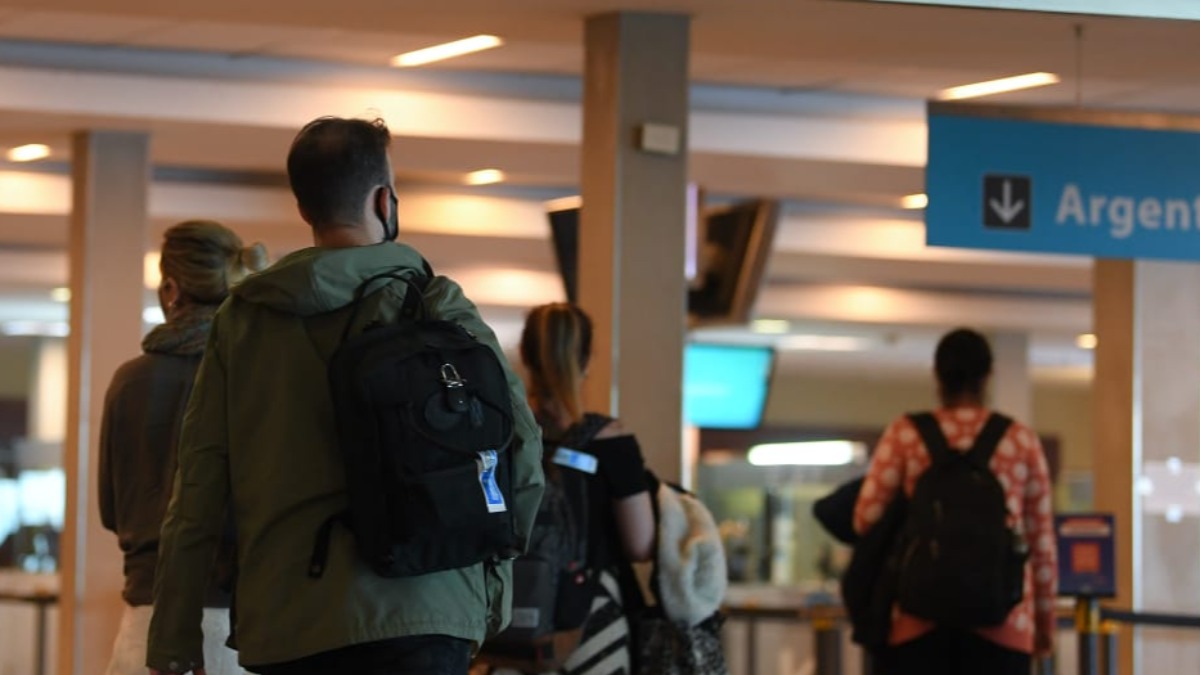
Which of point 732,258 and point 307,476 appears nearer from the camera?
point 307,476

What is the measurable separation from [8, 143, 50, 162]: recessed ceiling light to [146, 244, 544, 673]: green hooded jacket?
26.6ft

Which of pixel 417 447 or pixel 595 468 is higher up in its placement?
pixel 417 447

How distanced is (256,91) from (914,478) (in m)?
4.80

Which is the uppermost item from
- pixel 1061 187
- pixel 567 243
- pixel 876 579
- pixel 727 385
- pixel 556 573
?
pixel 1061 187

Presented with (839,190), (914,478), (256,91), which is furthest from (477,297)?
(914,478)

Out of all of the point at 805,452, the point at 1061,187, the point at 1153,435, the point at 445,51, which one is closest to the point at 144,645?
the point at 1061,187

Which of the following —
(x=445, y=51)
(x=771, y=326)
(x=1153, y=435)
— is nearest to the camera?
(x=445, y=51)

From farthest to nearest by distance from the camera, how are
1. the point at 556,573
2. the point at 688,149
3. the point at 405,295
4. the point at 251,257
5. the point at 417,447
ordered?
the point at 688,149 → the point at 556,573 → the point at 251,257 → the point at 405,295 → the point at 417,447

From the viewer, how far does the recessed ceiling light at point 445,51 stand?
8.82m

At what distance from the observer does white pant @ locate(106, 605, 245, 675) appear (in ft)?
13.6

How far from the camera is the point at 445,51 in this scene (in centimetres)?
925

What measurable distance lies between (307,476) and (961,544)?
3.29 m

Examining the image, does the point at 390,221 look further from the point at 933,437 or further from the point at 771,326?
the point at 771,326

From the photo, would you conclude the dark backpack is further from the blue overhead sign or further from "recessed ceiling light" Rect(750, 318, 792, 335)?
"recessed ceiling light" Rect(750, 318, 792, 335)
